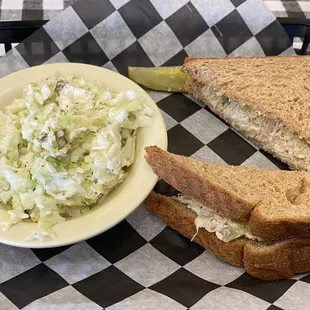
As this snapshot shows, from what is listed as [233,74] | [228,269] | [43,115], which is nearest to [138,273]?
[228,269]

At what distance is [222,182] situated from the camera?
1642mm

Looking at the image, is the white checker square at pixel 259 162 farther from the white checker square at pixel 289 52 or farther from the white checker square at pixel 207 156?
the white checker square at pixel 289 52

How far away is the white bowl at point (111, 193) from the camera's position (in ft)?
4.98

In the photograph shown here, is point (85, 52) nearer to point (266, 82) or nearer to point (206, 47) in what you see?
point (206, 47)

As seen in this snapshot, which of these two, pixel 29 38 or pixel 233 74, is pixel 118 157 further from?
pixel 29 38

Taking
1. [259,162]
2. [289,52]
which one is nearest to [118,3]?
[289,52]

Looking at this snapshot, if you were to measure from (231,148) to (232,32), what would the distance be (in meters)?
0.54

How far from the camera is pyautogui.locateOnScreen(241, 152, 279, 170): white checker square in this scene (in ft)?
6.39

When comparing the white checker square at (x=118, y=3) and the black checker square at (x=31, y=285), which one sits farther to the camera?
the white checker square at (x=118, y=3)

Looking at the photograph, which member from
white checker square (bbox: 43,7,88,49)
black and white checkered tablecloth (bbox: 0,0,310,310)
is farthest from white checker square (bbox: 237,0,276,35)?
white checker square (bbox: 43,7,88,49)

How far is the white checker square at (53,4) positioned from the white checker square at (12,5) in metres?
0.12

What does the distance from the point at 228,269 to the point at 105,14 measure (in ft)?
3.72

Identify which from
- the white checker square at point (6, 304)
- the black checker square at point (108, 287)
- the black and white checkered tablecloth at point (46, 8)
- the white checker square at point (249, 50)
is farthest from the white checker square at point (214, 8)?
the white checker square at point (6, 304)

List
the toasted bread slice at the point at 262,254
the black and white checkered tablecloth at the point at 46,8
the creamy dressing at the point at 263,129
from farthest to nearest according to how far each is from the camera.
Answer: the black and white checkered tablecloth at the point at 46,8
the creamy dressing at the point at 263,129
the toasted bread slice at the point at 262,254
